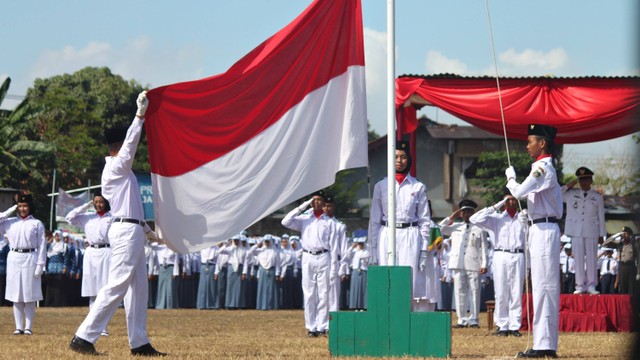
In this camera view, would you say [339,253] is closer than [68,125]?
Yes

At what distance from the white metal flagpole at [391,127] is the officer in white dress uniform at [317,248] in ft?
19.3

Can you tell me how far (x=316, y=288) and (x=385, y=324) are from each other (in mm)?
6207

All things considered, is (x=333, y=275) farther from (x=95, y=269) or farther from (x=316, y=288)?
(x=95, y=269)

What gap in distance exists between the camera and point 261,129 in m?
9.86

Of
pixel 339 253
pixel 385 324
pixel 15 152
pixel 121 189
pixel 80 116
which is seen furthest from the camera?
pixel 80 116

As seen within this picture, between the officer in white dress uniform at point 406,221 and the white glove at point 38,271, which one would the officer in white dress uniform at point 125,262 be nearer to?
the officer in white dress uniform at point 406,221

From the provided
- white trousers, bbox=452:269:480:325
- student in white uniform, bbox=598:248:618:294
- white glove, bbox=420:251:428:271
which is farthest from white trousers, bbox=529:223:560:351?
student in white uniform, bbox=598:248:618:294

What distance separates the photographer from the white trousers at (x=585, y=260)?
54.3ft

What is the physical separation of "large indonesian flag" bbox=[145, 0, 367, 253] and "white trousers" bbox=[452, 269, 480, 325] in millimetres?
9245

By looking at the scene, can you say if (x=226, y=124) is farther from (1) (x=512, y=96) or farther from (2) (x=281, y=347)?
(1) (x=512, y=96)

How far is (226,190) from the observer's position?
32.1 feet

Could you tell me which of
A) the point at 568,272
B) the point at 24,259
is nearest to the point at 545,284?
the point at 24,259

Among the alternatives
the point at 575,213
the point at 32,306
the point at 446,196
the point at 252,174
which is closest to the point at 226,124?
the point at 252,174

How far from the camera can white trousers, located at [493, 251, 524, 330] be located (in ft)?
50.6
